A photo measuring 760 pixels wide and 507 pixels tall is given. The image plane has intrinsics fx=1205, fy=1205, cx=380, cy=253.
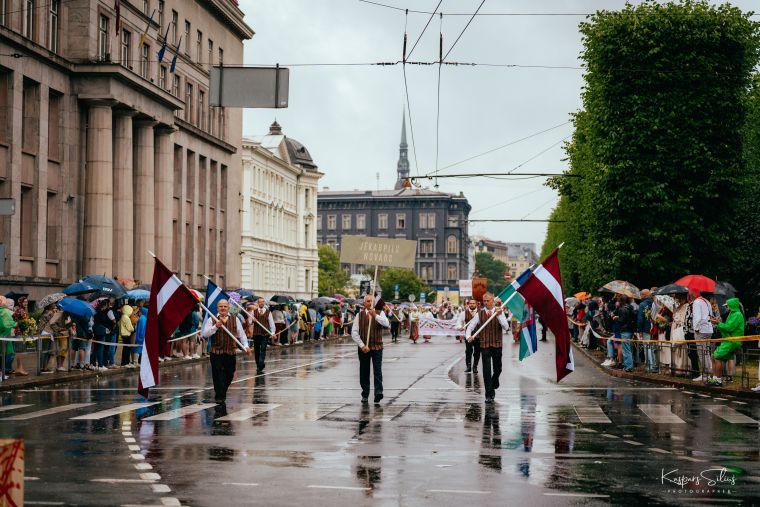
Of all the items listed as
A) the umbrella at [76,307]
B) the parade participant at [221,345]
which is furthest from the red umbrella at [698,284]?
the umbrella at [76,307]

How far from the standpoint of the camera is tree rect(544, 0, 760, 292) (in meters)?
39.8

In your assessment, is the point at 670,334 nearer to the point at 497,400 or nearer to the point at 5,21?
the point at 497,400

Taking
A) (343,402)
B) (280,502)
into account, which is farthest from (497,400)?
(280,502)

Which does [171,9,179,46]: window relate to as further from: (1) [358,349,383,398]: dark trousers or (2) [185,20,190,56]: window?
(1) [358,349,383,398]: dark trousers

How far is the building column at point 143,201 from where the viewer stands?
5478 cm

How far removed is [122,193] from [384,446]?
39.3m

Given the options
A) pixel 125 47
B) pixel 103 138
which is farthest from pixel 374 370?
pixel 125 47

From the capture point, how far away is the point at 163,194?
5812cm

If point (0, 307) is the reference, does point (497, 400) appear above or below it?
below

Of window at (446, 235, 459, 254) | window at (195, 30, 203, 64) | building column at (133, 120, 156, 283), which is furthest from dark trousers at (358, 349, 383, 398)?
window at (446, 235, 459, 254)

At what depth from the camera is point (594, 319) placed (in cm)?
4456

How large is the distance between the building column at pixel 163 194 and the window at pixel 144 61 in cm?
288

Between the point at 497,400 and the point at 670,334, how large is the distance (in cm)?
952

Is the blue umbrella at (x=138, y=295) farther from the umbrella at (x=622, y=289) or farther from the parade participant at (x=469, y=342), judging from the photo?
the umbrella at (x=622, y=289)
